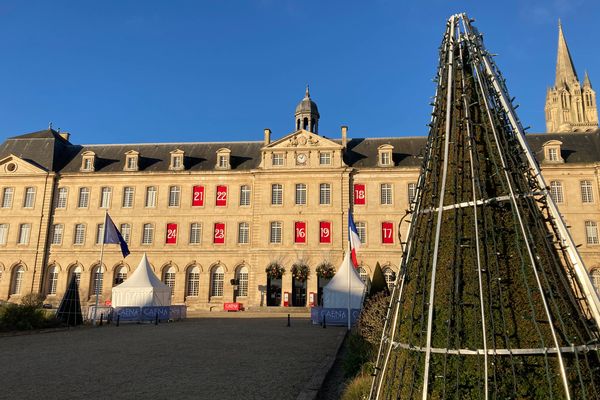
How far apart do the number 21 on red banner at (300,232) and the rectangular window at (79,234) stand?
16977 mm

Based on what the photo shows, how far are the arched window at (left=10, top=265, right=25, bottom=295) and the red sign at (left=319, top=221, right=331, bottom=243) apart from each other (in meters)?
23.4

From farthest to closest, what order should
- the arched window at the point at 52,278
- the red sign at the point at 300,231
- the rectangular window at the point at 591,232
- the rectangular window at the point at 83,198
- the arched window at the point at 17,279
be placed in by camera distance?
the rectangular window at the point at 83,198, the arched window at the point at 52,278, the arched window at the point at 17,279, the red sign at the point at 300,231, the rectangular window at the point at 591,232

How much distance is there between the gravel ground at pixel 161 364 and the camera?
7.91 meters

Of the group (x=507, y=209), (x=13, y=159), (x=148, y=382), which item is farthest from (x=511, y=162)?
(x=13, y=159)

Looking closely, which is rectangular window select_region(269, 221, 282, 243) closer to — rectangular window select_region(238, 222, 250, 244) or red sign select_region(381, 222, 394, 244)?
rectangular window select_region(238, 222, 250, 244)

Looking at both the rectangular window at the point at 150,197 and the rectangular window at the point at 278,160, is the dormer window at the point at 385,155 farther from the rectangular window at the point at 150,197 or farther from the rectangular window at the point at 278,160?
the rectangular window at the point at 150,197

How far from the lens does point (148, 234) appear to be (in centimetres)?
3600

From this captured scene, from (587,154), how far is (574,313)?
3615 centimetres

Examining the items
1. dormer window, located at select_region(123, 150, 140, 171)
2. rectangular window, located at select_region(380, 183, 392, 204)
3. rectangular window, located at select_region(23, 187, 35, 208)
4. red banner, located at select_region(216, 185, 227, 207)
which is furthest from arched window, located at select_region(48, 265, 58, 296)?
rectangular window, located at select_region(380, 183, 392, 204)

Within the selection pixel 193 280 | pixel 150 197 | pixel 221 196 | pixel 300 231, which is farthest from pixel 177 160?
pixel 300 231

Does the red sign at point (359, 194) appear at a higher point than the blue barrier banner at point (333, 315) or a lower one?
higher

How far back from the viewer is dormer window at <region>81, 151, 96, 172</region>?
37750 millimetres

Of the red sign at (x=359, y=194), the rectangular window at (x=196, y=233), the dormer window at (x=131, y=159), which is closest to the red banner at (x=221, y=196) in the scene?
the rectangular window at (x=196, y=233)

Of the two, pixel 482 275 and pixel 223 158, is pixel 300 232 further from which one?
pixel 482 275
